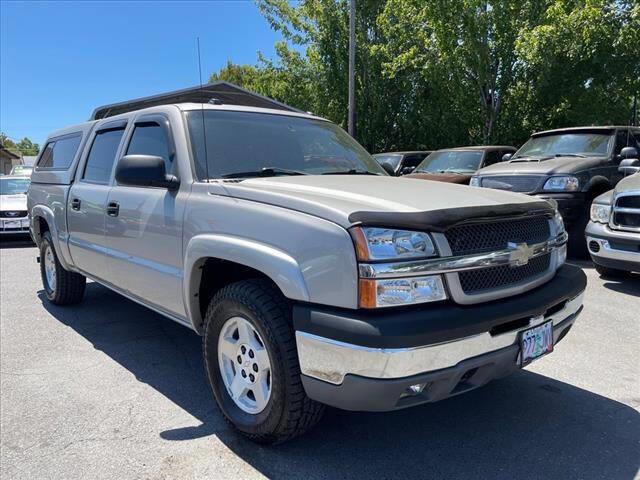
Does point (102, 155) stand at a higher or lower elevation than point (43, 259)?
higher

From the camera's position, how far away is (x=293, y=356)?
2455mm

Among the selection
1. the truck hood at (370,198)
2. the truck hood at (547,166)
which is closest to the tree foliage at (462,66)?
the truck hood at (547,166)

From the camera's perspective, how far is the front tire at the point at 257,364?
2.50 metres

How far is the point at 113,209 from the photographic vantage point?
399 cm

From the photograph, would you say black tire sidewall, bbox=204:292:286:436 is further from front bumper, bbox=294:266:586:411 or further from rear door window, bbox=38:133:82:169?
rear door window, bbox=38:133:82:169

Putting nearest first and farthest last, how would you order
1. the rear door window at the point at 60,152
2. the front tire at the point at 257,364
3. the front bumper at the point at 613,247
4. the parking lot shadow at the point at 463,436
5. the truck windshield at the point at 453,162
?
the front tire at the point at 257,364 → the parking lot shadow at the point at 463,436 → the rear door window at the point at 60,152 → the front bumper at the point at 613,247 → the truck windshield at the point at 453,162

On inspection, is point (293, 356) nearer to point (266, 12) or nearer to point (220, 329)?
point (220, 329)

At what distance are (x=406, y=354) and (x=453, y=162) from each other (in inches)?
357

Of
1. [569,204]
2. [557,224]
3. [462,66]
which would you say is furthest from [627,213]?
[462,66]

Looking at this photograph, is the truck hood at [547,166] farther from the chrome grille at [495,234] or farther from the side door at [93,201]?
the side door at [93,201]

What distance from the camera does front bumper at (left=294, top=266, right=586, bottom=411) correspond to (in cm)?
218

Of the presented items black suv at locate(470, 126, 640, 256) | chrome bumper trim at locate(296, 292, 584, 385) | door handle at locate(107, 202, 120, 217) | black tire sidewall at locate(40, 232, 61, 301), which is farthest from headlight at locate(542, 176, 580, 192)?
black tire sidewall at locate(40, 232, 61, 301)

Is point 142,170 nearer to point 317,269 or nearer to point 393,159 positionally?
point 317,269

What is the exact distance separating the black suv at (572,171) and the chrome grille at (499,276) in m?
4.87
